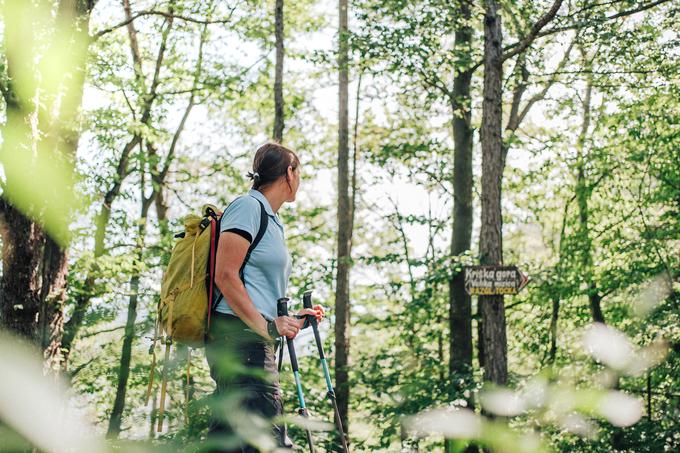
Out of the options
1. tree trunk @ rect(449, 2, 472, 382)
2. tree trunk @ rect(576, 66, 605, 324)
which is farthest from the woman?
tree trunk @ rect(576, 66, 605, 324)

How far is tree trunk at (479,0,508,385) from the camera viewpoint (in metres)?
7.83

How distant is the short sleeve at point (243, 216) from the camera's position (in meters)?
2.83

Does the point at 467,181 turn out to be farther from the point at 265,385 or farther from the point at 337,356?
the point at 265,385

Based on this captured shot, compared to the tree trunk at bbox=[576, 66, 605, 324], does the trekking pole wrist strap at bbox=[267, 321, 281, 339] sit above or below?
below

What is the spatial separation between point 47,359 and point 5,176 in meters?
2.65

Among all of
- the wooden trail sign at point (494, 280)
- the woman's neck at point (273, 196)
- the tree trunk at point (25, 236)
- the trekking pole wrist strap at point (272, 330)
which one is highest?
the tree trunk at point (25, 236)

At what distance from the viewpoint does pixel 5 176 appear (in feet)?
29.6

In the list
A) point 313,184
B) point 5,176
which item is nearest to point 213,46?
point 313,184

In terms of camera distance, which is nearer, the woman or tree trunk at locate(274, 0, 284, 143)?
the woman

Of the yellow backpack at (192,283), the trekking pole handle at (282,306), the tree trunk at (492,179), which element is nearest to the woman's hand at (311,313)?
the trekking pole handle at (282,306)

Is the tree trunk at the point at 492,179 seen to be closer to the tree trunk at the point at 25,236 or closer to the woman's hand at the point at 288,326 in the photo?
the woman's hand at the point at 288,326

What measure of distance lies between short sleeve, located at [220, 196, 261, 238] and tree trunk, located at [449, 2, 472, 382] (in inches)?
381

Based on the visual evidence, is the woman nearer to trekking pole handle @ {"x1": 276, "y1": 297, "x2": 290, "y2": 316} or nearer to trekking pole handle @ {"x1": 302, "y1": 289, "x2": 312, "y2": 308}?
trekking pole handle @ {"x1": 276, "y1": 297, "x2": 290, "y2": 316}

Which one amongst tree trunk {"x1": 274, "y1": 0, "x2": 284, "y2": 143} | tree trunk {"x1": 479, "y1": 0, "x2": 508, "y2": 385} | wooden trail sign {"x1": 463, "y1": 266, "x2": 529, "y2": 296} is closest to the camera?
wooden trail sign {"x1": 463, "y1": 266, "x2": 529, "y2": 296}
